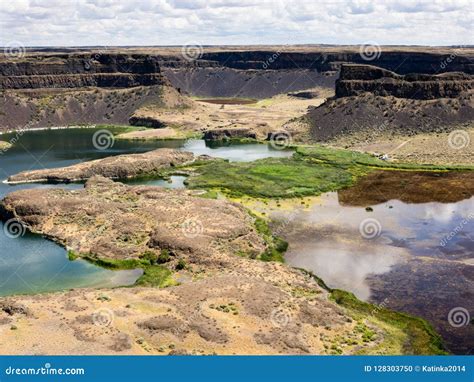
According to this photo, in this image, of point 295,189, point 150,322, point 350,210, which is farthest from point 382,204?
point 150,322

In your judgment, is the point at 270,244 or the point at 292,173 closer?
the point at 270,244

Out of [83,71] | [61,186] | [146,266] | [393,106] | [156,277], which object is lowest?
[61,186]

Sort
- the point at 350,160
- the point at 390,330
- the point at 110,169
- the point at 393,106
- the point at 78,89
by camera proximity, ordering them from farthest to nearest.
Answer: the point at 78,89, the point at 393,106, the point at 350,160, the point at 110,169, the point at 390,330

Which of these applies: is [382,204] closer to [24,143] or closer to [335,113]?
[335,113]

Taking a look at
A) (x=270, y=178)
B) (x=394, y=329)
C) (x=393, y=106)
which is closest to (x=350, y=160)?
(x=270, y=178)

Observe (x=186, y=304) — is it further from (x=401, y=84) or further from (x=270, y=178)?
(x=401, y=84)

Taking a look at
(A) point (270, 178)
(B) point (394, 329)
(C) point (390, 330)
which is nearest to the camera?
(C) point (390, 330)

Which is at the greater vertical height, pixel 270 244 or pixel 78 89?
pixel 78 89

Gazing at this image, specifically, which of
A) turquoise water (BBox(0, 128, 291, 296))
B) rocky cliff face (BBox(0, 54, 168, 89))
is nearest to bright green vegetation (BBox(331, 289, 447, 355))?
turquoise water (BBox(0, 128, 291, 296))
